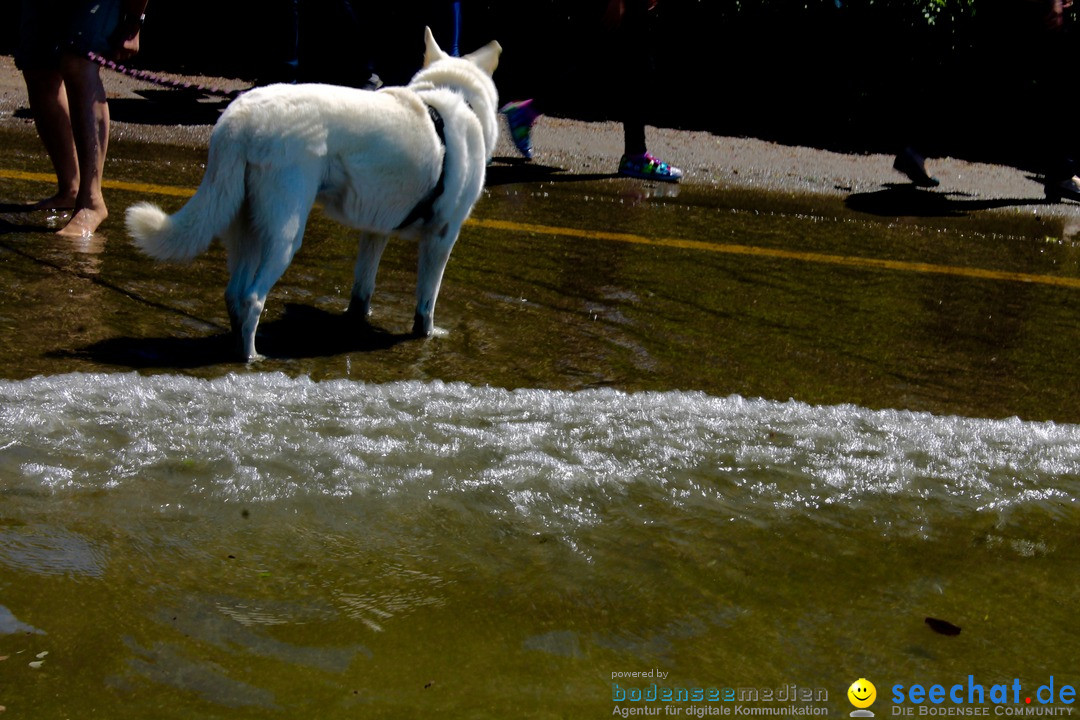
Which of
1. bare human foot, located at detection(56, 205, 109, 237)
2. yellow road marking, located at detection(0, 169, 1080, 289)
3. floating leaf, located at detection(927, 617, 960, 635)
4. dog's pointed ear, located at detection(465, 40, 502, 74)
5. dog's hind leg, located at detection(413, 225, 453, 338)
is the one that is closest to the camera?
floating leaf, located at detection(927, 617, 960, 635)

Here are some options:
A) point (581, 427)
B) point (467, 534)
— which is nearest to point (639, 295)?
point (581, 427)

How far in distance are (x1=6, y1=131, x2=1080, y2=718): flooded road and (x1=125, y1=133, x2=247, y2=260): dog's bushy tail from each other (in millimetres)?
446

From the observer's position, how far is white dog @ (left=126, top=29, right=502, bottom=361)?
416 cm

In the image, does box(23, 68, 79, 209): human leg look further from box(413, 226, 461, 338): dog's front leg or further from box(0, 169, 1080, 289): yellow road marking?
box(413, 226, 461, 338): dog's front leg

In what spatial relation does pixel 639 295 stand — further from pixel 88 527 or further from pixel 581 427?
pixel 88 527

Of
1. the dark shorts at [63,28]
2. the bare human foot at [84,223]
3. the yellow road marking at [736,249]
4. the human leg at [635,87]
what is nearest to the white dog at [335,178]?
the bare human foot at [84,223]

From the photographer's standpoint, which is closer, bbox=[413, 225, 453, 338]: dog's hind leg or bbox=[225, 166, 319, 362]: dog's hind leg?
bbox=[225, 166, 319, 362]: dog's hind leg

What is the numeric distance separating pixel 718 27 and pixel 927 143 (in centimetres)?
286

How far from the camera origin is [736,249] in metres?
7.03

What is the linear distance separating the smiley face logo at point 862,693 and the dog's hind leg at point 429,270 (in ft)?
8.69

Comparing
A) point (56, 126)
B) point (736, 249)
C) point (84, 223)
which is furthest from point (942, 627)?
point (56, 126)

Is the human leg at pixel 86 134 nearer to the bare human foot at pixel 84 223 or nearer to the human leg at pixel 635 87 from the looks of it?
the bare human foot at pixel 84 223

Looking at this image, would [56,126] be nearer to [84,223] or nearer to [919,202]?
[84,223]

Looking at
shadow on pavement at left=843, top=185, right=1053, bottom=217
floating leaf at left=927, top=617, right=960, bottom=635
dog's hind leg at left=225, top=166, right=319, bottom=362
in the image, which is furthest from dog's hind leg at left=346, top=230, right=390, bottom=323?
shadow on pavement at left=843, top=185, right=1053, bottom=217
